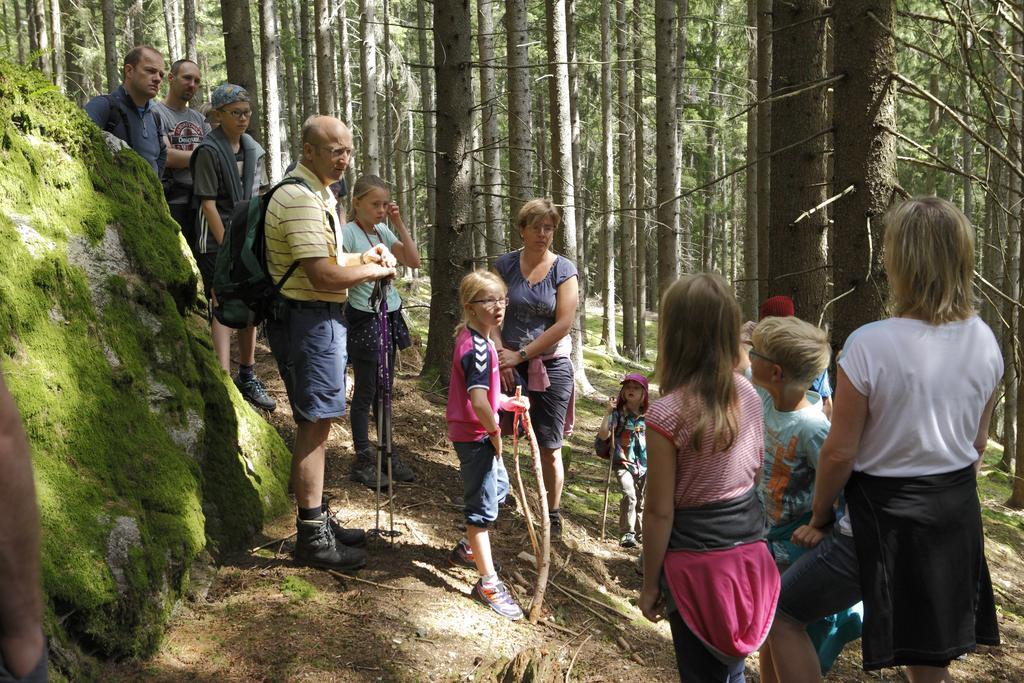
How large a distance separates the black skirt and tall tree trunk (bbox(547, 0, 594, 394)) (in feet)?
25.0

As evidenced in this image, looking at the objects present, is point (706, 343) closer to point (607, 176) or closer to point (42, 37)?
point (42, 37)

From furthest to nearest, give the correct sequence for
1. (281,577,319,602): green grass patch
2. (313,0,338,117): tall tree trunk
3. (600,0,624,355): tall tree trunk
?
(600,0,624,355): tall tree trunk, (313,0,338,117): tall tree trunk, (281,577,319,602): green grass patch

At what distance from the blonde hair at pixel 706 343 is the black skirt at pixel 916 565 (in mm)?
631

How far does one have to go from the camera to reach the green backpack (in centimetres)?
418

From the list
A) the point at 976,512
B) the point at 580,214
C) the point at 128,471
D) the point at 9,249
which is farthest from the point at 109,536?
the point at 580,214

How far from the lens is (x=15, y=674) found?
1.51m

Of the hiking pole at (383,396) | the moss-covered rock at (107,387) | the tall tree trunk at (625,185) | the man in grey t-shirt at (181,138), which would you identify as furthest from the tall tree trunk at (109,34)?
the hiking pole at (383,396)

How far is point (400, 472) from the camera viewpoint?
19.6 feet

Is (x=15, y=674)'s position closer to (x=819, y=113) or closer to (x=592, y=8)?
(x=819, y=113)

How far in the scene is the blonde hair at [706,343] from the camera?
2.80 meters

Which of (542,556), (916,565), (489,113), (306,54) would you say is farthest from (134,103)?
(306,54)

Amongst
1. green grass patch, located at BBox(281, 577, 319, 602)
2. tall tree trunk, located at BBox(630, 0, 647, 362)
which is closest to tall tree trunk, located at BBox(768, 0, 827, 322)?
green grass patch, located at BBox(281, 577, 319, 602)

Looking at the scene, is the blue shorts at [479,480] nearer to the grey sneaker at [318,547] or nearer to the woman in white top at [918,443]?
the grey sneaker at [318,547]

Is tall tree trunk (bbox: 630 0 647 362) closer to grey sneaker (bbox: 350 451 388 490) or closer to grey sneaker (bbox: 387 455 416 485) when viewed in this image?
grey sneaker (bbox: 387 455 416 485)
